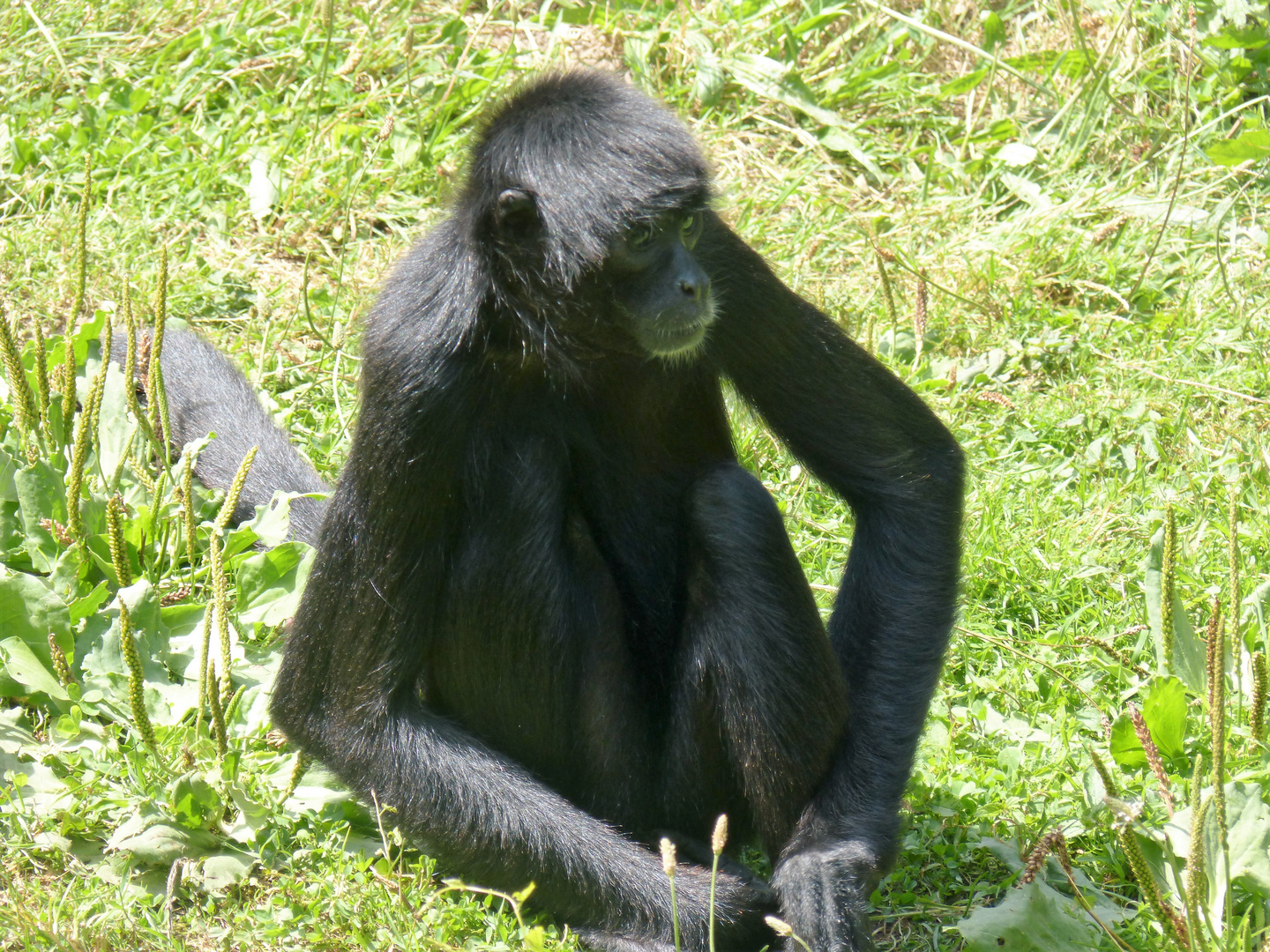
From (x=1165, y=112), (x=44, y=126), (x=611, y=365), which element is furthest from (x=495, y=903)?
(x=1165, y=112)

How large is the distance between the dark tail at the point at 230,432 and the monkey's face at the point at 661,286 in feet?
7.63

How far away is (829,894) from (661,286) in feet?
7.13

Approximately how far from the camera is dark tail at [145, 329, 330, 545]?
6.75 meters

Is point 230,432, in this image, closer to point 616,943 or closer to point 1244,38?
point 616,943

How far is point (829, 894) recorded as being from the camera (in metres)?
4.72

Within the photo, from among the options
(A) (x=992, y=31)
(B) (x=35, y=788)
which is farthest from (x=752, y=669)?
(A) (x=992, y=31)

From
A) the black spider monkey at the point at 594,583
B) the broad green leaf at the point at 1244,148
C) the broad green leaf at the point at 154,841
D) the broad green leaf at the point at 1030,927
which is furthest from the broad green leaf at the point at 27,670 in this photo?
the broad green leaf at the point at 1244,148

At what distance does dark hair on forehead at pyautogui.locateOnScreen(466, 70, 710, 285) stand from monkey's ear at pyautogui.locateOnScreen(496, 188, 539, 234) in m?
0.03

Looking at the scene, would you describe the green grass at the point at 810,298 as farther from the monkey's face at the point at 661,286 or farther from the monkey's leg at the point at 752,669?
the monkey's face at the point at 661,286

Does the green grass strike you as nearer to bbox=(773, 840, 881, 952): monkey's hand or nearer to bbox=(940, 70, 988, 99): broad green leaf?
bbox=(940, 70, 988, 99): broad green leaf

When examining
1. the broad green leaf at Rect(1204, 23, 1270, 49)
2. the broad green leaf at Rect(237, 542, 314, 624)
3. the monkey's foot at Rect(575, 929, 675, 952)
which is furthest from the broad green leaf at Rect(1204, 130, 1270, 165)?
the monkey's foot at Rect(575, 929, 675, 952)

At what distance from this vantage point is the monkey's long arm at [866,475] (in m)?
5.27

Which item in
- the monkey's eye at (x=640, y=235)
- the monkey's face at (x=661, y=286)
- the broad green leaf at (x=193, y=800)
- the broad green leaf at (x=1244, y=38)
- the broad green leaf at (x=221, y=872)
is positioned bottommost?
the broad green leaf at (x=221, y=872)

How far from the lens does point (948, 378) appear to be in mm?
7945
